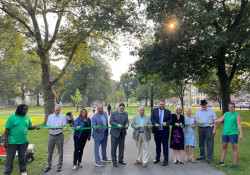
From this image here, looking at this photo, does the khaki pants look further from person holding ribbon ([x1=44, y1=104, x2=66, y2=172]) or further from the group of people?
person holding ribbon ([x1=44, y1=104, x2=66, y2=172])

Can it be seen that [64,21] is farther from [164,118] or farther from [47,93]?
[164,118]

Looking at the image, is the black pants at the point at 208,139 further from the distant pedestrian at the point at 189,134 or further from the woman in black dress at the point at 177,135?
the woman in black dress at the point at 177,135

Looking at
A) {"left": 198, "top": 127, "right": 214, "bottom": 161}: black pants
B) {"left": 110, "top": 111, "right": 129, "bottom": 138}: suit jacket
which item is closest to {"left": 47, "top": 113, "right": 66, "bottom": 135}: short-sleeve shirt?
{"left": 110, "top": 111, "right": 129, "bottom": 138}: suit jacket

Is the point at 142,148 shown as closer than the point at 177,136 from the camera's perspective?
Yes

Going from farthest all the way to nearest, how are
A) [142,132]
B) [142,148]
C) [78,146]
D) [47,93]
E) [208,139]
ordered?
[47,93] < [208,139] < [142,132] < [142,148] < [78,146]

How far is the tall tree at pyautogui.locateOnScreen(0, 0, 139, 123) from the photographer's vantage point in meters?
14.6

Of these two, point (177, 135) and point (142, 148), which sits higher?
point (177, 135)

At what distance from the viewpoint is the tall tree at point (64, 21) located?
14633 millimetres

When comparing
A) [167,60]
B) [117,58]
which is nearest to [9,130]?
[167,60]

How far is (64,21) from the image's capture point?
1939cm

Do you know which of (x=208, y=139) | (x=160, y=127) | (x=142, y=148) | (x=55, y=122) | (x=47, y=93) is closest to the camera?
(x=55, y=122)

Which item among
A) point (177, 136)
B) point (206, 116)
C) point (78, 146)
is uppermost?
point (206, 116)

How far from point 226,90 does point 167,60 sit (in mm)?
6745

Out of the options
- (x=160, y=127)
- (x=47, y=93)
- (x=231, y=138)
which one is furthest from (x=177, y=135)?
(x=47, y=93)
